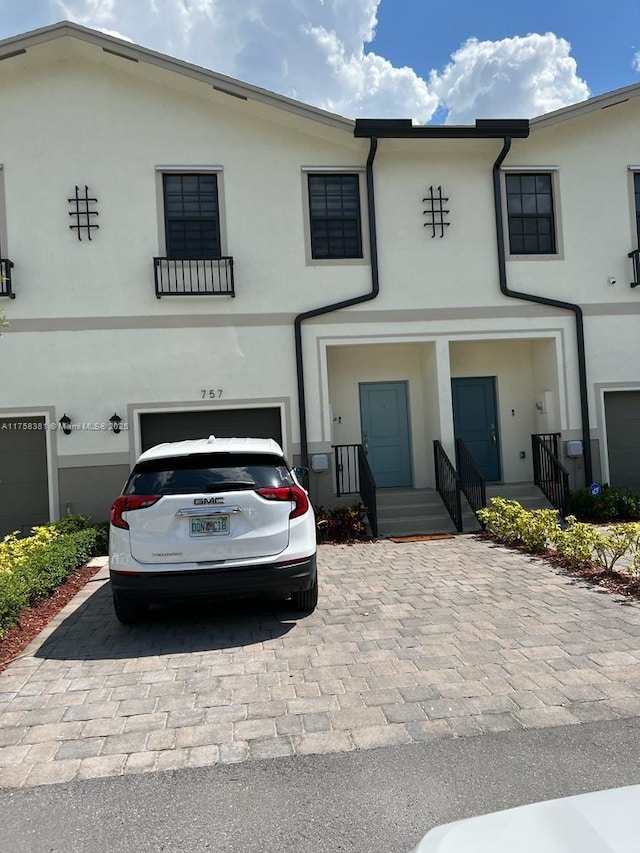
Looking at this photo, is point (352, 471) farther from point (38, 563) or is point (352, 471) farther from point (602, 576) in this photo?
point (38, 563)

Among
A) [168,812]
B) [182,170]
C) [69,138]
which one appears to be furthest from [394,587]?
[69,138]

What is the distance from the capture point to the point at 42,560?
20.5 ft

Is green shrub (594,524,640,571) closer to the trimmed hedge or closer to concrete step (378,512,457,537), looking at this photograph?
concrete step (378,512,457,537)

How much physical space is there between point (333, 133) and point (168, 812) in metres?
10.2

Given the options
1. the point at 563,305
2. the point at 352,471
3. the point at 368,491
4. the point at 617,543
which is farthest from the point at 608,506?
the point at 352,471

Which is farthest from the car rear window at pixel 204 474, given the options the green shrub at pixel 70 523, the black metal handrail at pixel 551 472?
the black metal handrail at pixel 551 472

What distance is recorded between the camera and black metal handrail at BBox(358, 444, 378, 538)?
29.6 ft

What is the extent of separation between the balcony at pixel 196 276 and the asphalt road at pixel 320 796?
803 cm

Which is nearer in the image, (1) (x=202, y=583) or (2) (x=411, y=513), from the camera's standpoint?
(1) (x=202, y=583)

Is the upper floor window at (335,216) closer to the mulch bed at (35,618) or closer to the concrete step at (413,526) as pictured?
the concrete step at (413,526)

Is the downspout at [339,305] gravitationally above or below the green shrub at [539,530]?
→ above

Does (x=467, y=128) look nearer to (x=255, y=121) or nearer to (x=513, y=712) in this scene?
(x=255, y=121)

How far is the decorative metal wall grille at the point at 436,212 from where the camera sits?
1032cm

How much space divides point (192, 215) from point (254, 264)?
1.39m
